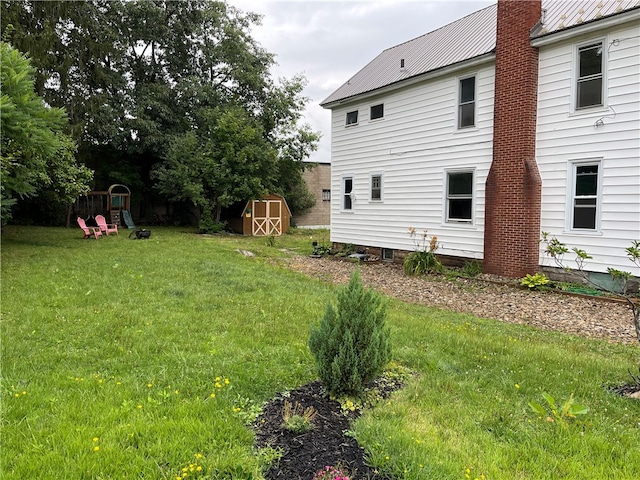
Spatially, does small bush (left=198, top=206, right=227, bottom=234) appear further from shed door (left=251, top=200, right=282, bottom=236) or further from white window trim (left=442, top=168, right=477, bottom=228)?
white window trim (left=442, top=168, right=477, bottom=228)

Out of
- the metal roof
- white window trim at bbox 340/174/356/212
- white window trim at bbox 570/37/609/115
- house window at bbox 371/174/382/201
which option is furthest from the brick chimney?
white window trim at bbox 340/174/356/212

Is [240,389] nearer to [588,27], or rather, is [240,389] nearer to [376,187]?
[588,27]

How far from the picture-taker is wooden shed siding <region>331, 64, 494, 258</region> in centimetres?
1098

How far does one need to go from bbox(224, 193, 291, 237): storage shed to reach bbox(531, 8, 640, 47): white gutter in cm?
1550

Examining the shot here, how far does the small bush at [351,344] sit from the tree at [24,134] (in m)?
8.45

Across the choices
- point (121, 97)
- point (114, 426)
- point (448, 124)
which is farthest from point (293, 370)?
point (121, 97)

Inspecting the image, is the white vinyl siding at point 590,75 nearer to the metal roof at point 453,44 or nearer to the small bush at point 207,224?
the metal roof at point 453,44

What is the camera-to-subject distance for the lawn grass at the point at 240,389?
2533 mm

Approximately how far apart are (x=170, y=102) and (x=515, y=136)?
64.6 feet

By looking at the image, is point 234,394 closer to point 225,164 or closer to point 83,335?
point 83,335

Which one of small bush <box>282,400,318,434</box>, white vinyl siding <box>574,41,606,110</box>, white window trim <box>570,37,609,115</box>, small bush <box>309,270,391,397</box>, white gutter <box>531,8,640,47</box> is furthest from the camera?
white vinyl siding <box>574,41,606,110</box>

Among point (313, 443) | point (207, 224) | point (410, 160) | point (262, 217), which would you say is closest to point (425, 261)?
point (410, 160)

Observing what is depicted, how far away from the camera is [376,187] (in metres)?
14.2

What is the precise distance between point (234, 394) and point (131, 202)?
24823mm
